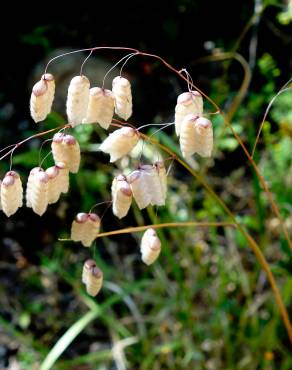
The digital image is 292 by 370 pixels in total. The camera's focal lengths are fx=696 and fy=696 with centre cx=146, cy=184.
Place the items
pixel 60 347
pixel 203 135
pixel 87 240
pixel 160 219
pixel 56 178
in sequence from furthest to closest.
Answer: pixel 160 219 → pixel 60 347 → pixel 87 240 → pixel 56 178 → pixel 203 135

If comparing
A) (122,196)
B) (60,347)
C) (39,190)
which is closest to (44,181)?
(39,190)

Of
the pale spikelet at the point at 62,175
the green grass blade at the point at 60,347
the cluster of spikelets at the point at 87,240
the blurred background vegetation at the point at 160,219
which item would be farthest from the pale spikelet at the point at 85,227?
the green grass blade at the point at 60,347

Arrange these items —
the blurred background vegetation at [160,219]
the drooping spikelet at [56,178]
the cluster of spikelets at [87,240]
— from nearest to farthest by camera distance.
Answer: the drooping spikelet at [56,178] < the cluster of spikelets at [87,240] < the blurred background vegetation at [160,219]

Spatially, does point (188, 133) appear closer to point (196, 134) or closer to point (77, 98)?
point (196, 134)

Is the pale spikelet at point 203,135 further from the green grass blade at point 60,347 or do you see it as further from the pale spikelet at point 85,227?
the green grass blade at point 60,347

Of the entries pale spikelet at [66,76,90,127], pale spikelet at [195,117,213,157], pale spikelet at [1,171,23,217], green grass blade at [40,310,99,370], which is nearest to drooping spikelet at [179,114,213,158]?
pale spikelet at [195,117,213,157]
